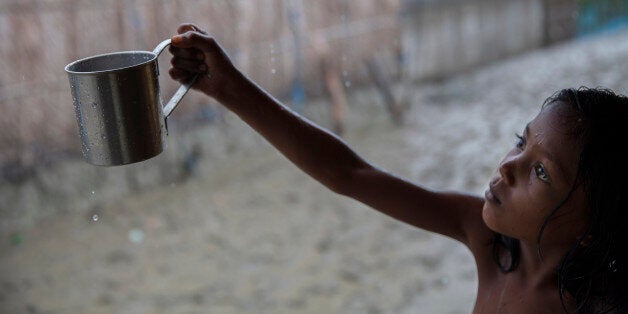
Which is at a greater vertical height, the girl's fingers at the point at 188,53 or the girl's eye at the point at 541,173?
the girl's fingers at the point at 188,53

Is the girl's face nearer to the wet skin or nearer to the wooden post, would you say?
the wet skin

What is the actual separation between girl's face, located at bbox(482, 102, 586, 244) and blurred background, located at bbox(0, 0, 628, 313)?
190 cm

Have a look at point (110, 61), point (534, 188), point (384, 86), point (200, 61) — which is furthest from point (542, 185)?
point (384, 86)

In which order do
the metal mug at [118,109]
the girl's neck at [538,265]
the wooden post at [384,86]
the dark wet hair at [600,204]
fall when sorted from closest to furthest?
the metal mug at [118,109]
the dark wet hair at [600,204]
the girl's neck at [538,265]
the wooden post at [384,86]

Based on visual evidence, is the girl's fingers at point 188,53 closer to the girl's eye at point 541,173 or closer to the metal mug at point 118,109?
the metal mug at point 118,109

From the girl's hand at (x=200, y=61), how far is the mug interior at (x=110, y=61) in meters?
0.06

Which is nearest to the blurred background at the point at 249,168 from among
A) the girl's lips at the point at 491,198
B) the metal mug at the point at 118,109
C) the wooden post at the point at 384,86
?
the wooden post at the point at 384,86

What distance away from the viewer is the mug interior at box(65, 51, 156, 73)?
876 millimetres

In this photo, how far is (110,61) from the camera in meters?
0.91

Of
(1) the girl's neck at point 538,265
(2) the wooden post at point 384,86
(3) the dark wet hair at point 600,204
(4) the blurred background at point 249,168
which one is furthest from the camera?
(2) the wooden post at point 384,86

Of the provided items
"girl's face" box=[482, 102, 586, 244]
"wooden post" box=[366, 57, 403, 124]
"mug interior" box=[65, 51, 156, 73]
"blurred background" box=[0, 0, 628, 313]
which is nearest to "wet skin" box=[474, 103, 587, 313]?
"girl's face" box=[482, 102, 586, 244]

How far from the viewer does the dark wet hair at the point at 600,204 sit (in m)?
0.94

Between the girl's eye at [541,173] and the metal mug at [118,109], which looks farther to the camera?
the girl's eye at [541,173]

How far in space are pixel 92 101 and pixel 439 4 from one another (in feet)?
20.7
